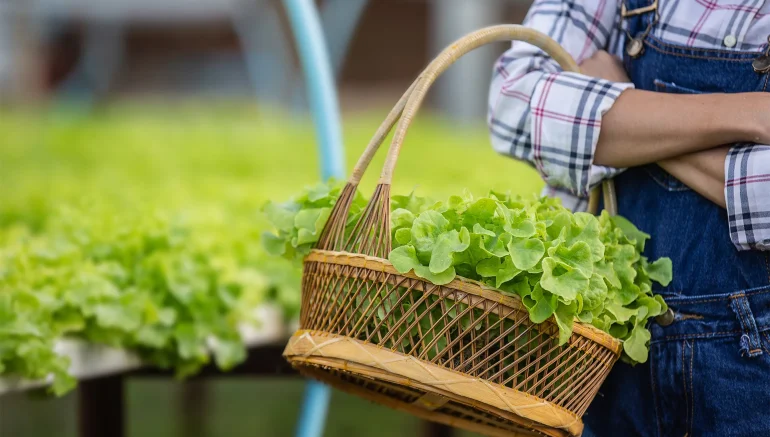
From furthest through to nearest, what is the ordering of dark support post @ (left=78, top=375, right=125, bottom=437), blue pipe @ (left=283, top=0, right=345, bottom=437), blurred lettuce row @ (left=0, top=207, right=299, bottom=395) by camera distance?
dark support post @ (left=78, top=375, right=125, bottom=437)
blue pipe @ (left=283, top=0, right=345, bottom=437)
blurred lettuce row @ (left=0, top=207, right=299, bottom=395)

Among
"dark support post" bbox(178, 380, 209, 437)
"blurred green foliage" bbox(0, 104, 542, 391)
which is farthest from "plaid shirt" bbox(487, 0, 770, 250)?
"dark support post" bbox(178, 380, 209, 437)

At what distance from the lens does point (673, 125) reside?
121 cm

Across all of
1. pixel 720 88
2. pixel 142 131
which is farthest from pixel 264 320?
pixel 142 131

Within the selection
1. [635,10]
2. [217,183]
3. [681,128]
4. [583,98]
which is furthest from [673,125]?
[217,183]

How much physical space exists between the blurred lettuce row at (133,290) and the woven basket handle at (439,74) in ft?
2.90

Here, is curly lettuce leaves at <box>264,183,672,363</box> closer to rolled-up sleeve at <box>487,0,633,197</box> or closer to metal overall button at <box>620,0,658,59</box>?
rolled-up sleeve at <box>487,0,633,197</box>

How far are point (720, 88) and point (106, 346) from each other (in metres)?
1.42

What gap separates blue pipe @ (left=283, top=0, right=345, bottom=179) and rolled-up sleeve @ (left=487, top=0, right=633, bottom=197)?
908 mm

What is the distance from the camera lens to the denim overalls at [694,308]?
121 centimetres

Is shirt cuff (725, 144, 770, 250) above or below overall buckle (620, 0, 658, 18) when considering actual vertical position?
below

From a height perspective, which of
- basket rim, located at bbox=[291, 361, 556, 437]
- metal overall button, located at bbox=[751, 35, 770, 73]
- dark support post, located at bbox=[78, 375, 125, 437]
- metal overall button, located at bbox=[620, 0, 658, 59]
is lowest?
dark support post, located at bbox=[78, 375, 125, 437]

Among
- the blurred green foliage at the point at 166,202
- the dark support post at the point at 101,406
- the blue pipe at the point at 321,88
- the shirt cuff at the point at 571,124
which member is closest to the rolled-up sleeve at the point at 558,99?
the shirt cuff at the point at 571,124

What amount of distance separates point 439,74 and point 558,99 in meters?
0.19

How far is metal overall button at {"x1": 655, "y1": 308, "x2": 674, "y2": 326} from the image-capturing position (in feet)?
4.16
